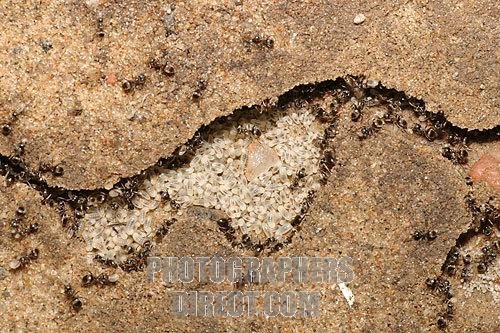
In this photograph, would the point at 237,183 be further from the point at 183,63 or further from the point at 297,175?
the point at 183,63

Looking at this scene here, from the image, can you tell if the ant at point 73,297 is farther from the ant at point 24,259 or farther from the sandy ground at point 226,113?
the ant at point 24,259

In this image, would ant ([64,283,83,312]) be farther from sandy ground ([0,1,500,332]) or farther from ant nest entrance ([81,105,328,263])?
ant nest entrance ([81,105,328,263])

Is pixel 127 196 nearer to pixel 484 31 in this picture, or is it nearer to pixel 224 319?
pixel 224 319

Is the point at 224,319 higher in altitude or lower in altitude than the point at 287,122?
lower

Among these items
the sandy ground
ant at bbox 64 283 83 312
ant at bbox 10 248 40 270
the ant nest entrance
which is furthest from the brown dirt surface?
ant at bbox 64 283 83 312

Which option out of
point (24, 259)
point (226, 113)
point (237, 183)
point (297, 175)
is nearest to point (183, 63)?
point (226, 113)

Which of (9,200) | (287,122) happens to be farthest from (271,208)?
(9,200)
